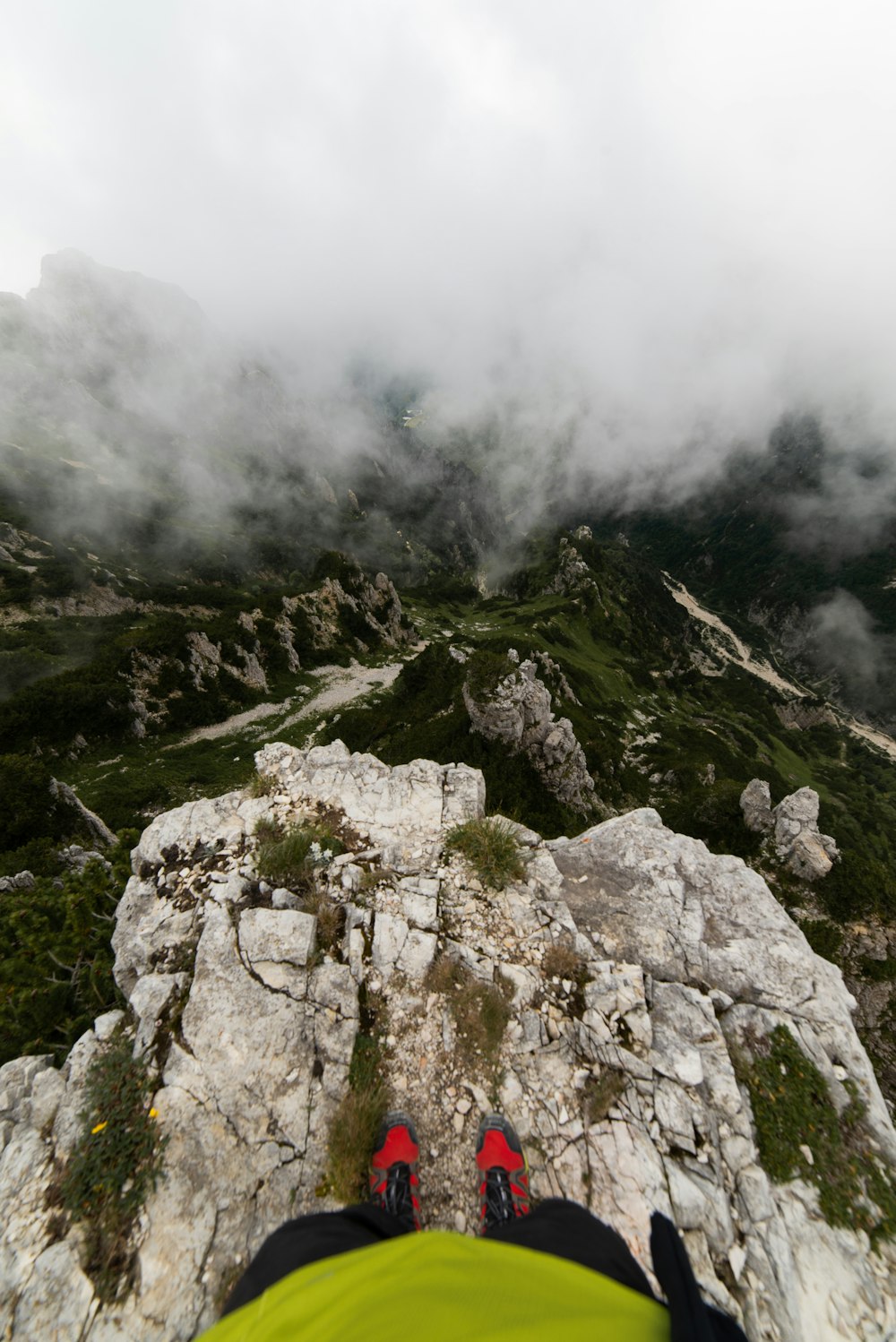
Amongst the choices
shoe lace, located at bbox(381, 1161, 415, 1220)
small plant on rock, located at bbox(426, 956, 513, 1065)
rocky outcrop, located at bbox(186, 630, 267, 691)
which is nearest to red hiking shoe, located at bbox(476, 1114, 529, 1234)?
small plant on rock, located at bbox(426, 956, 513, 1065)

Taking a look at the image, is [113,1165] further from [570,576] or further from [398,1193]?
[570,576]

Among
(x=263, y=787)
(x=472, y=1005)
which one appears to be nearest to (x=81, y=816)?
(x=263, y=787)

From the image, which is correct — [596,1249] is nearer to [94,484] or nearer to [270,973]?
[270,973]

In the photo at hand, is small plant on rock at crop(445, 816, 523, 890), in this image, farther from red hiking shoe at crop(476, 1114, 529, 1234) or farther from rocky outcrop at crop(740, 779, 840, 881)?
rocky outcrop at crop(740, 779, 840, 881)

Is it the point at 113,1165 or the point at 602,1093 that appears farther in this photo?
the point at 602,1093

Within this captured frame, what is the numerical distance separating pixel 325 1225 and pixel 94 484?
128 meters

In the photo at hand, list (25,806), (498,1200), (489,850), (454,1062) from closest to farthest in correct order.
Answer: (498,1200) < (454,1062) < (489,850) < (25,806)

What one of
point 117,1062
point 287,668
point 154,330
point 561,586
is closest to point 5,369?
point 154,330

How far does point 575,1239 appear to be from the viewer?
3.65 metres

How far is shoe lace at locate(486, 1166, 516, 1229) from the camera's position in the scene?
4730 mm

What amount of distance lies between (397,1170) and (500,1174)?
119 cm

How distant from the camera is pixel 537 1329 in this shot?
2533mm

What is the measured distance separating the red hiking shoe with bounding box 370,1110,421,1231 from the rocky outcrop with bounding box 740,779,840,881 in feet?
70.9

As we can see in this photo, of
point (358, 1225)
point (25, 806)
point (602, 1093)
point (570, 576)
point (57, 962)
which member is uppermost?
point (570, 576)
